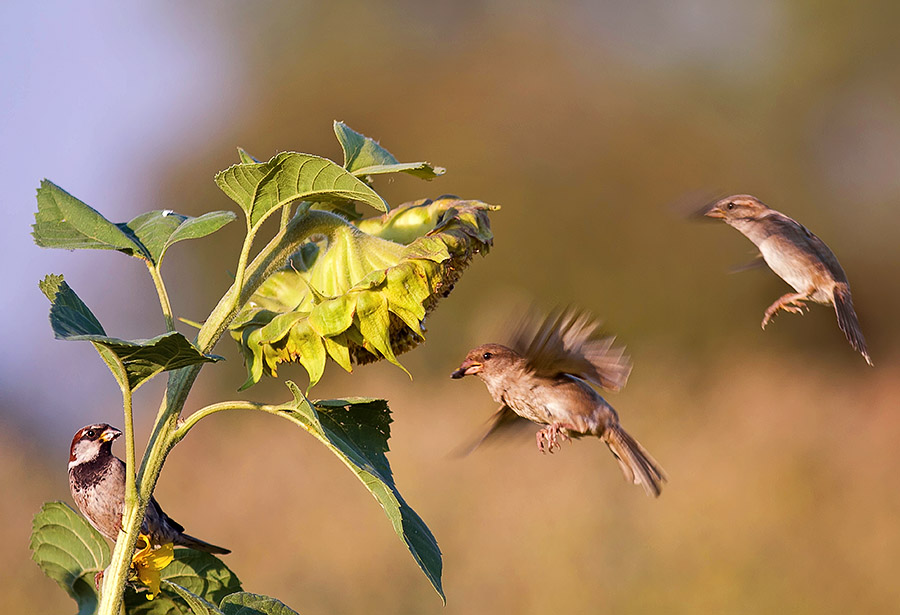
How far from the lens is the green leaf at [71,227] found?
99 cm

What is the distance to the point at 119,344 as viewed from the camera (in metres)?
0.84

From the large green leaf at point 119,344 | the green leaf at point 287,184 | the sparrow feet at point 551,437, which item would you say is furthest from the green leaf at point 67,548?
the sparrow feet at point 551,437

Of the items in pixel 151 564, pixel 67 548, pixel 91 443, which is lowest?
pixel 91 443

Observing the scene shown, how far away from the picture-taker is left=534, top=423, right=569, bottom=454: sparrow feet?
1506 mm

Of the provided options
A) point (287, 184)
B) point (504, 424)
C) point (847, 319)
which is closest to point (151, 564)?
point (287, 184)

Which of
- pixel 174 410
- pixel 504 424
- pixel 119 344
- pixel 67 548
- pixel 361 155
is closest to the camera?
pixel 119 344

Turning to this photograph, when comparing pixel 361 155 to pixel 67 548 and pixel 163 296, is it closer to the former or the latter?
pixel 163 296

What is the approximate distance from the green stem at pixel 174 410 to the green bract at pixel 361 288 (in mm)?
56

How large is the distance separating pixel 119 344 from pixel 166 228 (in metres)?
0.26

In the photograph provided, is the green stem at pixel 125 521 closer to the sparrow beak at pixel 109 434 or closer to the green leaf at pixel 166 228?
the green leaf at pixel 166 228

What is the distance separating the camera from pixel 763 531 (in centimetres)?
521

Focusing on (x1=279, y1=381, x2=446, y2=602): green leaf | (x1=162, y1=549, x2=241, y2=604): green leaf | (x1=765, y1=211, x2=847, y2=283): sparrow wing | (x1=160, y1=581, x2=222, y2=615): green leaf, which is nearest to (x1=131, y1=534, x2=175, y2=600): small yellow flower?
(x1=160, y1=581, x2=222, y2=615): green leaf

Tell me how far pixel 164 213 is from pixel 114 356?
0.26 metres

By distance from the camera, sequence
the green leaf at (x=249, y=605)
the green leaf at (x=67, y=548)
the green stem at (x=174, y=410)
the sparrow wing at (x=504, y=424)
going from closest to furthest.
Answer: the green stem at (x=174, y=410) → the green leaf at (x=249, y=605) → the green leaf at (x=67, y=548) → the sparrow wing at (x=504, y=424)
